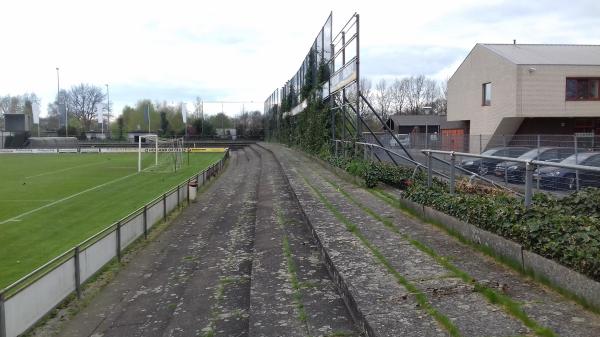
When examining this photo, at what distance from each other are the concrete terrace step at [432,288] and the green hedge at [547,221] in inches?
14.6

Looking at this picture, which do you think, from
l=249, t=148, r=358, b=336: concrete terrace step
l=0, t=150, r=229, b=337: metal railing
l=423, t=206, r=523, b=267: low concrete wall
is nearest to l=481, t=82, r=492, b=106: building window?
l=249, t=148, r=358, b=336: concrete terrace step

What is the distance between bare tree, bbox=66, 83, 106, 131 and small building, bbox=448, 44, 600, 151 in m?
104

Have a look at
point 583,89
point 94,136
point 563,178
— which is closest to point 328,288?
point 563,178

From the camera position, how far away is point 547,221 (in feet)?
18.0

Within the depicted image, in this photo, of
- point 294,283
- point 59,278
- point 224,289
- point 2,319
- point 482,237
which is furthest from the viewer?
point 224,289

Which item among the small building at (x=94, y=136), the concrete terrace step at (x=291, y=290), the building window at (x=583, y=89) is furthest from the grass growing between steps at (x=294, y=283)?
the small building at (x=94, y=136)

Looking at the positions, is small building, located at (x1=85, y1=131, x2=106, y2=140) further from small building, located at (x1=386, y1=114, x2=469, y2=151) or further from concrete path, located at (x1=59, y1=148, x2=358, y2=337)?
concrete path, located at (x1=59, y1=148, x2=358, y2=337)

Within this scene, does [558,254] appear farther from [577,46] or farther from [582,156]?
[577,46]

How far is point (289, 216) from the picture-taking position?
12430 millimetres

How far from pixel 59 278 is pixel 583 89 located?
3798 cm

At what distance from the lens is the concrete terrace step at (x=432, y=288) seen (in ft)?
14.3

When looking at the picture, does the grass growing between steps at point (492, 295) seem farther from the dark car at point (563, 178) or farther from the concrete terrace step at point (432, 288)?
the dark car at point (563, 178)

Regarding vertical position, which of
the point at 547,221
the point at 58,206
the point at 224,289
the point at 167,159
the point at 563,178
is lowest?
the point at 58,206

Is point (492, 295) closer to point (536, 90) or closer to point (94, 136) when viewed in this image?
point (536, 90)
